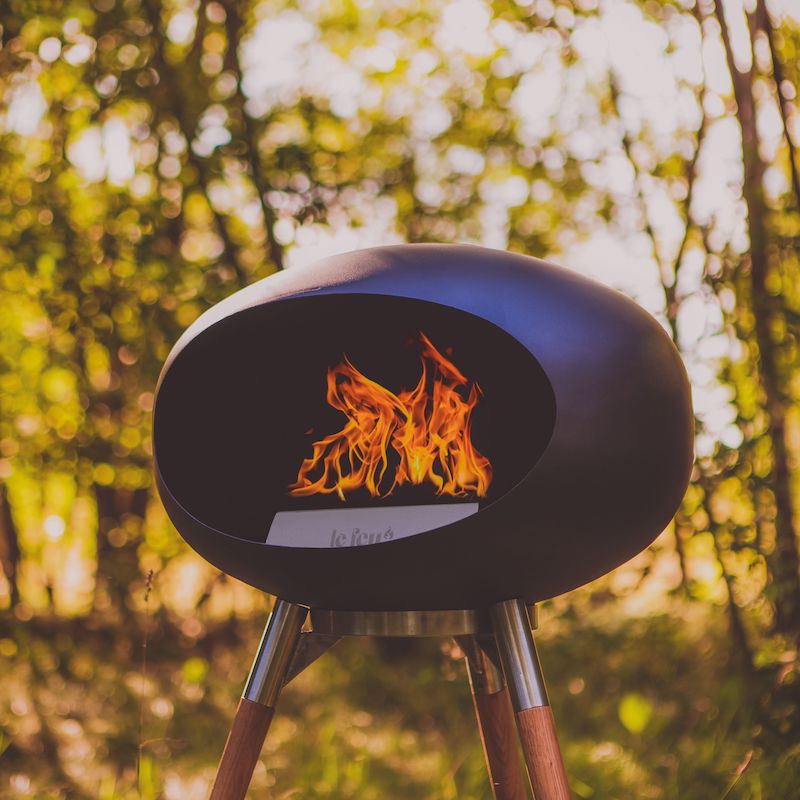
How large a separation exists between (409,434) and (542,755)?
1.53 ft

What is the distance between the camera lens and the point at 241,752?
3.99 feet

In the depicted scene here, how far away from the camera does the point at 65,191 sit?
2604 millimetres

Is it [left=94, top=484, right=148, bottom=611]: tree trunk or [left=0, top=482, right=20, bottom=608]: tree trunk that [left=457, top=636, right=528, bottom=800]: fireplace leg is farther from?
[left=0, top=482, right=20, bottom=608]: tree trunk

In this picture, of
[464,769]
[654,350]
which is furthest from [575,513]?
[464,769]

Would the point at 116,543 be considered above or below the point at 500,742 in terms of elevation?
above

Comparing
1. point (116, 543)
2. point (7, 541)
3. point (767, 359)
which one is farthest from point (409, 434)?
point (7, 541)

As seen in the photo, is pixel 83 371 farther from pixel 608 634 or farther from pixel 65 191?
pixel 608 634

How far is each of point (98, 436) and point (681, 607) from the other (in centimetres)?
189

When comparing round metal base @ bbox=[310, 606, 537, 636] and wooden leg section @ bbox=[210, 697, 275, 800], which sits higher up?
round metal base @ bbox=[310, 606, 537, 636]

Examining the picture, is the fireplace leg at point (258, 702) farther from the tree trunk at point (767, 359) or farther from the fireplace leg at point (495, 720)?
the tree trunk at point (767, 359)

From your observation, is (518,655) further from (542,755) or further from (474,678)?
(474,678)

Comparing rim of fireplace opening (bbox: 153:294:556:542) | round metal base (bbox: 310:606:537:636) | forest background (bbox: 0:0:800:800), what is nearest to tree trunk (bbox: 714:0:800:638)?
forest background (bbox: 0:0:800:800)

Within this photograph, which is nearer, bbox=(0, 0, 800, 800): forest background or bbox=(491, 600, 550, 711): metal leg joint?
bbox=(491, 600, 550, 711): metal leg joint

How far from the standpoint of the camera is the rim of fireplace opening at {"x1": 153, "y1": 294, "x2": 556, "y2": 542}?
1.31 meters
